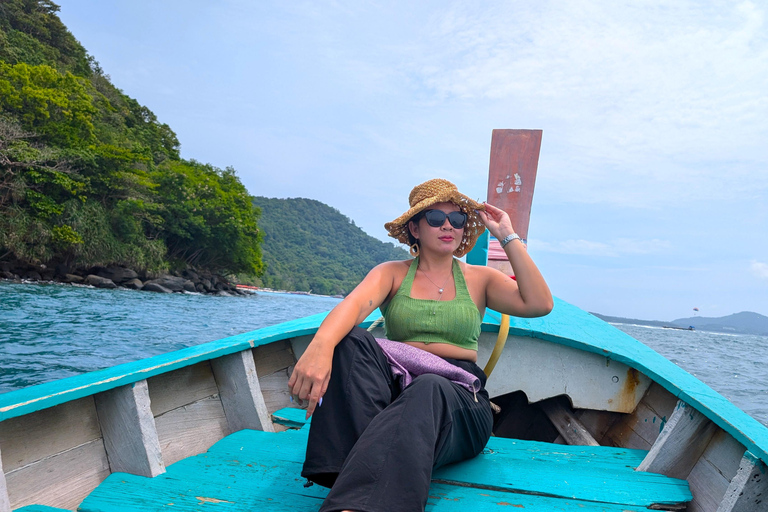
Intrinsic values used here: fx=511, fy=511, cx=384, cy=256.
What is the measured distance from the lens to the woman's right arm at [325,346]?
4.62ft

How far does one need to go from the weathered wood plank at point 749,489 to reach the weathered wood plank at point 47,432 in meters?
1.90

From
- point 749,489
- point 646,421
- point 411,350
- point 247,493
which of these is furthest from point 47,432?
point 646,421

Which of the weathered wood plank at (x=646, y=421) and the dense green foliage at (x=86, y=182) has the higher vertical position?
the dense green foliage at (x=86, y=182)

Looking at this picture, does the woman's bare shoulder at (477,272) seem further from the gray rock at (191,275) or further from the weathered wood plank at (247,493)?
the gray rock at (191,275)

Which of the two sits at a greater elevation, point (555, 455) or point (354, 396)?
point (354, 396)

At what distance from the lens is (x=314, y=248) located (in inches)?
3489

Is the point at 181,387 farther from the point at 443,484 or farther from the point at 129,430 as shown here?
the point at 443,484

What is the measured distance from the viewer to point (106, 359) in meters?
6.05

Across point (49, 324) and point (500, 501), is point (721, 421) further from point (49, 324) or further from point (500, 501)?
point (49, 324)

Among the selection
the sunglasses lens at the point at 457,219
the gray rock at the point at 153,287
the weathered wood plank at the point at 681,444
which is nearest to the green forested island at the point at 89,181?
the gray rock at the point at 153,287

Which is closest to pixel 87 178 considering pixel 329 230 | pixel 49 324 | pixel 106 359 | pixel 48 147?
pixel 48 147

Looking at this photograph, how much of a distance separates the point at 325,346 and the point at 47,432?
81 cm

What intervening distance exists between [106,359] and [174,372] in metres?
4.82

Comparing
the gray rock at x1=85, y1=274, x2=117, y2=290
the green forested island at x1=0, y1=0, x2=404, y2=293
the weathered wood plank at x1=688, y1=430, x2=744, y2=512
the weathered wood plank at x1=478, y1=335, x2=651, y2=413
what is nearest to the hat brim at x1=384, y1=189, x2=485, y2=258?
the weathered wood plank at x1=478, y1=335, x2=651, y2=413
